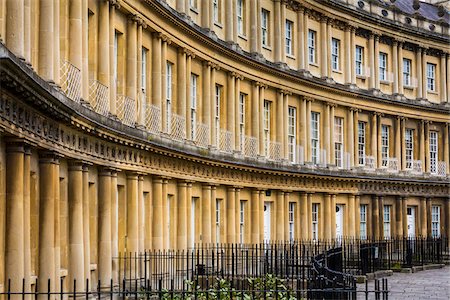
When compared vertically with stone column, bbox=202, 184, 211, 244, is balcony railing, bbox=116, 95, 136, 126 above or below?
above

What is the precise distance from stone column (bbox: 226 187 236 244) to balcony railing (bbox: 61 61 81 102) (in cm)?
1663

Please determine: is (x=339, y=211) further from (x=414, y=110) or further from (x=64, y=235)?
(x=64, y=235)

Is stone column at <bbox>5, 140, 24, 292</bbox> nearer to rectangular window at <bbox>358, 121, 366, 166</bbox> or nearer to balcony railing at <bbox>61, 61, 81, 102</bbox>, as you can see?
balcony railing at <bbox>61, 61, 81, 102</bbox>

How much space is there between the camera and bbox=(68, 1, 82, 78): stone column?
2388 centimetres

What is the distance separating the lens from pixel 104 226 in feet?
86.8

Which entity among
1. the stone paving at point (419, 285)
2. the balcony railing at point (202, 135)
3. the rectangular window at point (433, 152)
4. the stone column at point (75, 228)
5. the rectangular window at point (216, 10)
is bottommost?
the stone paving at point (419, 285)

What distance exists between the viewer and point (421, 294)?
30703mm

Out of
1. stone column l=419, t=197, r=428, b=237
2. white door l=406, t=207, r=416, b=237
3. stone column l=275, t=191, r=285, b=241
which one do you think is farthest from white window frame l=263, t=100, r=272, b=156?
stone column l=419, t=197, r=428, b=237

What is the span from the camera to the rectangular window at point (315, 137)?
48.5 m

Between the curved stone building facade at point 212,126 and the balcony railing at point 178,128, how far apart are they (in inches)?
3.0

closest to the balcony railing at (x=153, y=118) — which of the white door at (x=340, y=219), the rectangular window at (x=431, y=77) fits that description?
the white door at (x=340, y=219)

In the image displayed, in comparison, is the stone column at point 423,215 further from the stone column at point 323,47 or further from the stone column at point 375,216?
the stone column at point 323,47

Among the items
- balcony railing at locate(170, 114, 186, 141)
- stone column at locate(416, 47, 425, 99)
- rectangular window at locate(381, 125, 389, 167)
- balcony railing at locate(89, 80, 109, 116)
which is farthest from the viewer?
stone column at locate(416, 47, 425, 99)

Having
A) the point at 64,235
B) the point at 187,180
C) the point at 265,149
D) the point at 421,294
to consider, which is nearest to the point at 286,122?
the point at 265,149
